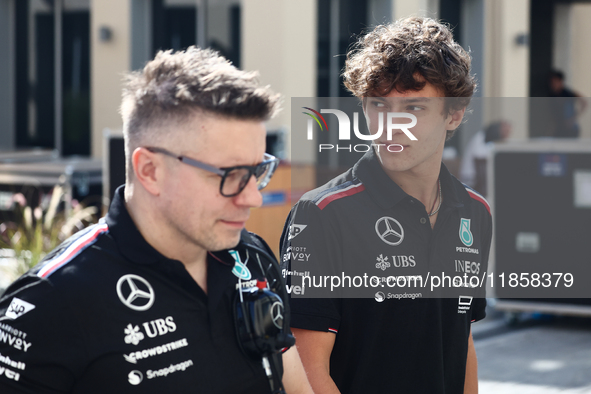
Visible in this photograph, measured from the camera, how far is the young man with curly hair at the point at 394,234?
214 centimetres

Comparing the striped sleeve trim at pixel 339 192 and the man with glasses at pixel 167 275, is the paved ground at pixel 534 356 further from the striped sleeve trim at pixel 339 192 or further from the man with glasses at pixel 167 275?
the man with glasses at pixel 167 275

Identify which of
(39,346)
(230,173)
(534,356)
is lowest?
(534,356)

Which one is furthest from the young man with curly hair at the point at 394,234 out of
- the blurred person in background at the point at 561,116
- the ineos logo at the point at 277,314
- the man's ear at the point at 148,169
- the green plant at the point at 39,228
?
the blurred person in background at the point at 561,116

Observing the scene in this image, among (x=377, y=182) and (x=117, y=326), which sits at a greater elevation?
(x=377, y=182)

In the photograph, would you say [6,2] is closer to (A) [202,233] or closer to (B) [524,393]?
(B) [524,393]

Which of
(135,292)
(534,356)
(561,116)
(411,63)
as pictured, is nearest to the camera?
(135,292)

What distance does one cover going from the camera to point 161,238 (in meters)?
1.85

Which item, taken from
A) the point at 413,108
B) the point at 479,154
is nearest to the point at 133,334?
the point at 413,108

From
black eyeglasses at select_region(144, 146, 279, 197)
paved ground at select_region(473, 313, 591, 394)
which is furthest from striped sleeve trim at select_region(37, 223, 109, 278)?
paved ground at select_region(473, 313, 591, 394)

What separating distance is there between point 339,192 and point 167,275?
2.04 ft

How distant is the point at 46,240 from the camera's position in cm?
609

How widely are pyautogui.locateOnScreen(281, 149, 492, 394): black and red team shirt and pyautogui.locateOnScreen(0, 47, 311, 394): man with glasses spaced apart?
0.24m

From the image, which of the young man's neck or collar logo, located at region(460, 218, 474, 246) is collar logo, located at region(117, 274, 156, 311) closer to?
the young man's neck

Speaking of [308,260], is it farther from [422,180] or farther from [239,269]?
[422,180]
